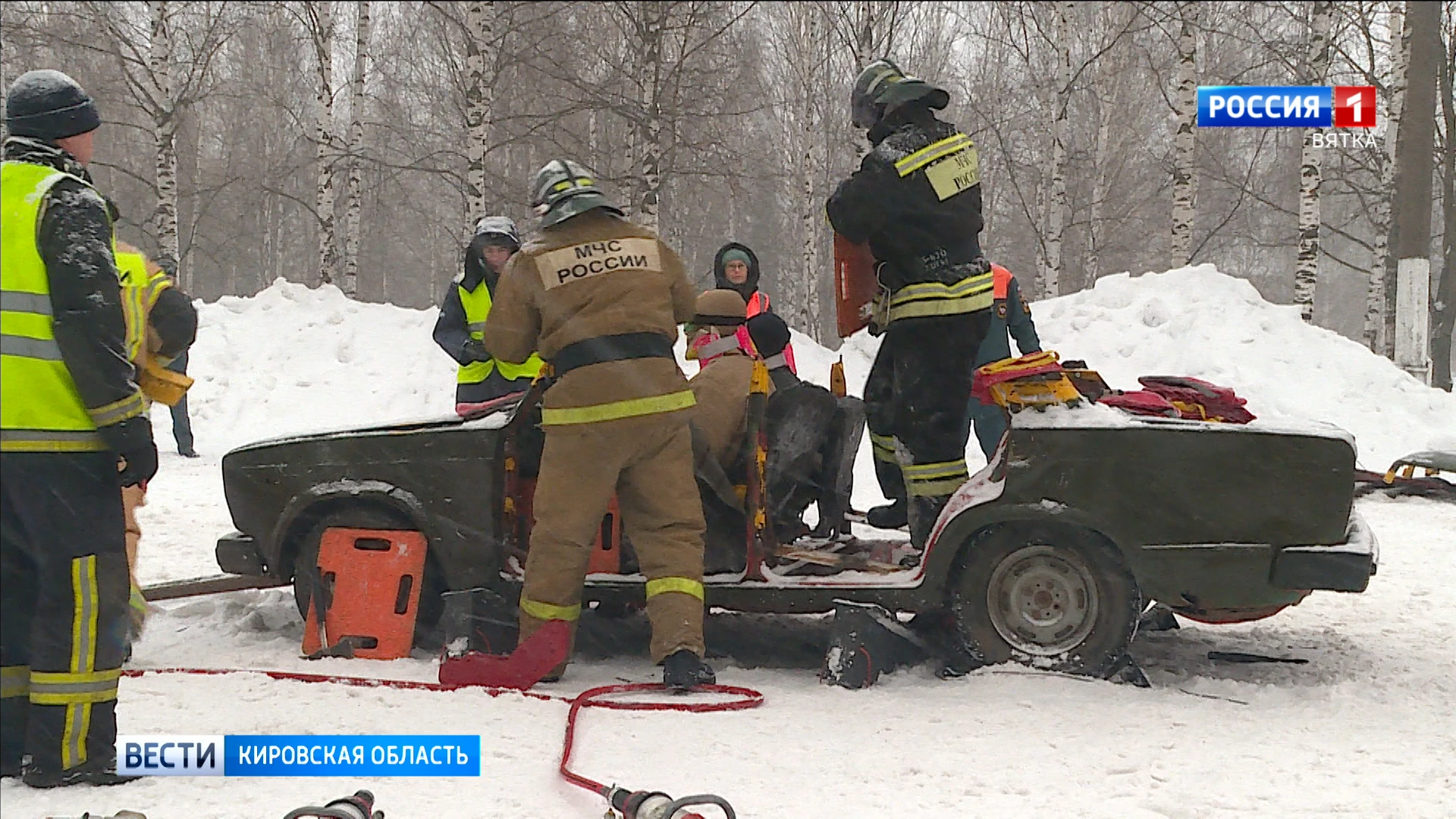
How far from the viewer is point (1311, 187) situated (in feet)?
47.6

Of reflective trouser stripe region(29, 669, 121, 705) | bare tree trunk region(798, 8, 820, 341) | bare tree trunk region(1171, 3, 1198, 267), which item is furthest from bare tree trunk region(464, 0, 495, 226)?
reflective trouser stripe region(29, 669, 121, 705)

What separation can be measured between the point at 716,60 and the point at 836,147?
8.74 metres

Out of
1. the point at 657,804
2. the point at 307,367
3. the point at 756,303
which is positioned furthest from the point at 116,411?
the point at 307,367

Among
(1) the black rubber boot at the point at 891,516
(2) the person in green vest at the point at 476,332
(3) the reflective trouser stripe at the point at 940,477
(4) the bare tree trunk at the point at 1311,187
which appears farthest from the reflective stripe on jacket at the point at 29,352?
(4) the bare tree trunk at the point at 1311,187

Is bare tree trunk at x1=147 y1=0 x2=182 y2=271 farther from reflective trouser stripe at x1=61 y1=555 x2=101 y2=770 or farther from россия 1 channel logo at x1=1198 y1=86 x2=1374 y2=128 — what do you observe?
россия 1 channel logo at x1=1198 y1=86 x2=1374 y2=128

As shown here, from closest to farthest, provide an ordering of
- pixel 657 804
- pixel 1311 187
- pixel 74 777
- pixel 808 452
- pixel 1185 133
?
pixel 657 804 → pixel 74 777 → pixel 808 452 → pixel 1311 187 → pixel 1185 133

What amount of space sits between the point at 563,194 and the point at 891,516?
2.17 meters

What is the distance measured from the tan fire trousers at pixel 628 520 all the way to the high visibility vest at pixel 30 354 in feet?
5.21

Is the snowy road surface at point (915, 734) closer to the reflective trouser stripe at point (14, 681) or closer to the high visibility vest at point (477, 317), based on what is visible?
the reflective trouser stripe at point (14, 681)

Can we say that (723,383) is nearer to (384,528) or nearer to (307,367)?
(384,528)

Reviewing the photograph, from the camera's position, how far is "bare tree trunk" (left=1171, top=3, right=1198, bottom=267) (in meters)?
14.8

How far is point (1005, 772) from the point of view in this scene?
3402mm

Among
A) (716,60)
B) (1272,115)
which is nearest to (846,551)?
(1272,115)

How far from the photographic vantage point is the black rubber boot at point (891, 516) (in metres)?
5.47
